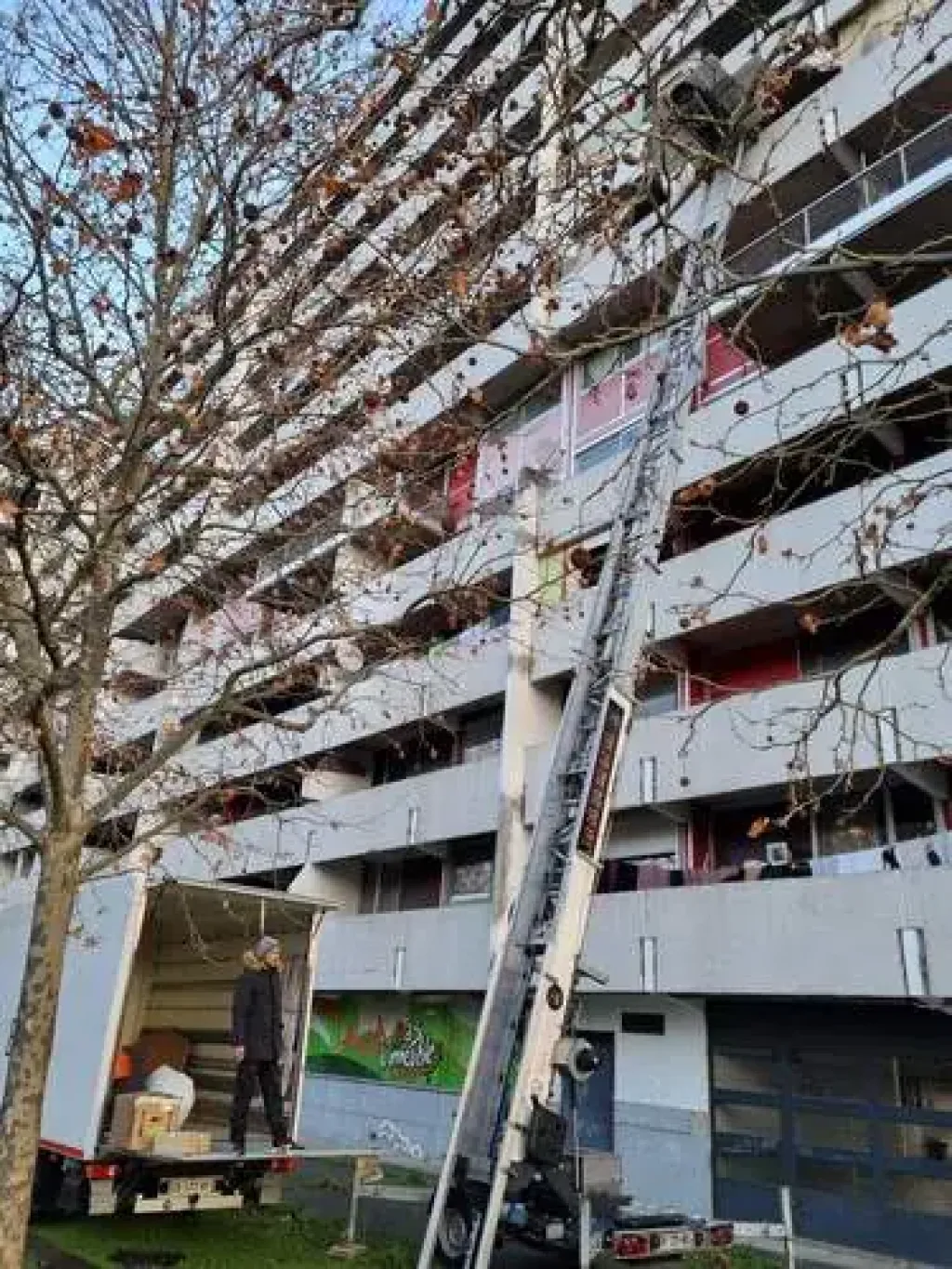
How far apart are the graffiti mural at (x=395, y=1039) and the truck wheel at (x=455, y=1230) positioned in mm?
9548

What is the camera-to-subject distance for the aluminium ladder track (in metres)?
6.94

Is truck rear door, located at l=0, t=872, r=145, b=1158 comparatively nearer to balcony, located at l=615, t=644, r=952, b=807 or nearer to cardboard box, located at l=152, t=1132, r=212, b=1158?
cardboard box, located at l=152, t=1132, r=212, b=1158

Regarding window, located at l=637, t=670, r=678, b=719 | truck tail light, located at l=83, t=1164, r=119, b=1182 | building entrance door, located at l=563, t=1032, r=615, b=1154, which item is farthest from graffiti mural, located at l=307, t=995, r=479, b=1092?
truck tail light, located at l=83, t=1164, r=119, b=1182

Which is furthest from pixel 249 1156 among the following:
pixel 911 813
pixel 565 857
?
pixel 911 813

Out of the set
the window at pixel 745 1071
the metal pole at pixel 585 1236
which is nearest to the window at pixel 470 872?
the window at pixel 745 1071

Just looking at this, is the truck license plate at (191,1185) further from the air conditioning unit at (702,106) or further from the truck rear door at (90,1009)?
the air conditioning unit at (702,106)

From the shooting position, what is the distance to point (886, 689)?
12.0 metres

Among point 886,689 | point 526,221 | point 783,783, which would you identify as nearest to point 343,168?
point 526,221

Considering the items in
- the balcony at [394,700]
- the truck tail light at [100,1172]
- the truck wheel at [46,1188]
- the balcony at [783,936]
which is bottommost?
the truck wheel at [46,1188]

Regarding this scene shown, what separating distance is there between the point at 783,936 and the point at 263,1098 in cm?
583

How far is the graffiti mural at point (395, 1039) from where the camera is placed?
17.4 m

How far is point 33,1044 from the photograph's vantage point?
699cm

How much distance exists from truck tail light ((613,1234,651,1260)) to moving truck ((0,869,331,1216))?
335 centimetres

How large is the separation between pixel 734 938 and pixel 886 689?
335 cm
